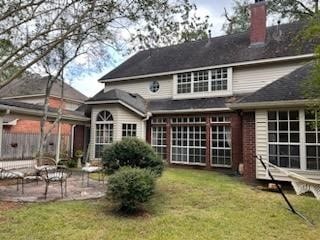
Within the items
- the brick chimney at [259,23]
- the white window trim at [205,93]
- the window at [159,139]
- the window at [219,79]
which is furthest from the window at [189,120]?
the brick chimney at [259,23]

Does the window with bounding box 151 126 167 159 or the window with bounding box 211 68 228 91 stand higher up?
the window with bounding box 211 68 228 91

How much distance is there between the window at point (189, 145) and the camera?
1622 cm

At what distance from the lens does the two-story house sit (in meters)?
14.8

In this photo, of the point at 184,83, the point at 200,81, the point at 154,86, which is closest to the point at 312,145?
the point at 200,81

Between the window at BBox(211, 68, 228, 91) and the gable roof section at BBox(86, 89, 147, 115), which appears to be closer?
the window at BBox(211, 68, 228, 91)

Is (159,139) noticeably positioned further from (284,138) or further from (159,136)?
(284,138)

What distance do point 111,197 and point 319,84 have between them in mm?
5655

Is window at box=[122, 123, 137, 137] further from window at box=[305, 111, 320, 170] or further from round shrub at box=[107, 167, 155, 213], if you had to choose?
round shrub at box=[107, 167, 155, 213]

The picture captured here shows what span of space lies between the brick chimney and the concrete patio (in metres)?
11.4

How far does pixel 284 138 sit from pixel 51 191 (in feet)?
26.2

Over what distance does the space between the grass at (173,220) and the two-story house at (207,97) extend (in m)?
3.96

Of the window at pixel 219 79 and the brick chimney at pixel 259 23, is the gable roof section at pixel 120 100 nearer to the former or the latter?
the window at pixel 219 79

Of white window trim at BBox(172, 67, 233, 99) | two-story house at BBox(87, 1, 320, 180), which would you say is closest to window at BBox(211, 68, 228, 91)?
two-story house at BBox(87, 1, 320, 180)

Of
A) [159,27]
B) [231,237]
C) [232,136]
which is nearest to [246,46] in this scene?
[232,136]
